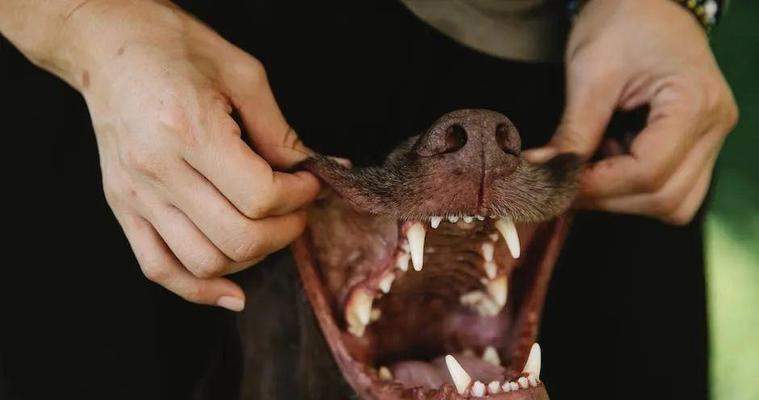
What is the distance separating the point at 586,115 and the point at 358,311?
1.32 feet

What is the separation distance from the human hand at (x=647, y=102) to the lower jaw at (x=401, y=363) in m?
0.09

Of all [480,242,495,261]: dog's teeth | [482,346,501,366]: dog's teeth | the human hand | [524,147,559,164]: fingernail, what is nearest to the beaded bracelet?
the human hand

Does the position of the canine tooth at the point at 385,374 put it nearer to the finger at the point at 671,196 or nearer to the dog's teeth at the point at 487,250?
the dog's teeth at the point at 487,250

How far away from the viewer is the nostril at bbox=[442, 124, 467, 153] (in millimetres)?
814

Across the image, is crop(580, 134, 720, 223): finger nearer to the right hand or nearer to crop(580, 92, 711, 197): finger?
crop(580, 92, 711, 197): finger

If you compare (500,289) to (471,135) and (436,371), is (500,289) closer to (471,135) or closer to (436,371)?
(436,371)

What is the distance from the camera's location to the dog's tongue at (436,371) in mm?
999

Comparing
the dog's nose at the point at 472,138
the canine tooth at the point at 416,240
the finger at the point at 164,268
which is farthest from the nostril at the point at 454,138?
the finger at the point at 164,268

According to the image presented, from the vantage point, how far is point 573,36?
45.6 inches

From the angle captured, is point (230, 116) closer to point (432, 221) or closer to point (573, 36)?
point (432, 221)

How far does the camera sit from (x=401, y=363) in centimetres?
111

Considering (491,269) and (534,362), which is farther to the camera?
(491,269)

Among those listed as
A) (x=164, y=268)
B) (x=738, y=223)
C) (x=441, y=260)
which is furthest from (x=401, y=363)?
(x=738, y=223)

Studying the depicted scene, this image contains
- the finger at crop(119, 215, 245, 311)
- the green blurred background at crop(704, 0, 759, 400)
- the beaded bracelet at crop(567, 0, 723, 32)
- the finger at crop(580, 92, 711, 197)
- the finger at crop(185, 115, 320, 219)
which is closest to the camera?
the finger at crop(185, 115, 320, 219)
